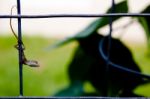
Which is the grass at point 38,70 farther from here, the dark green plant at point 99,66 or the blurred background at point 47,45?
the dark green plant at point 99,66

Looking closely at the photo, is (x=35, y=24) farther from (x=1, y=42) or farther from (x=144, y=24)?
(x=144, y=24)

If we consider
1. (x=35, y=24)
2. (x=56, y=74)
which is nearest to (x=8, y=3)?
(x=35, y=24)

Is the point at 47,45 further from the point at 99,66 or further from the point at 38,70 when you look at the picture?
the point at 99,66

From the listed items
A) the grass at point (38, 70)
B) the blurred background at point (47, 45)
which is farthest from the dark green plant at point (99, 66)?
the grass at point (38, 70)

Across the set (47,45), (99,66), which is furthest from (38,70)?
(99,66)

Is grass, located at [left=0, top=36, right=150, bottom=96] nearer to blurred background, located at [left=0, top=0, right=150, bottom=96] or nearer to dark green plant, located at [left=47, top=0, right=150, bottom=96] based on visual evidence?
blurred background, located at [left=0, top=0, right=150, bottom=96]
